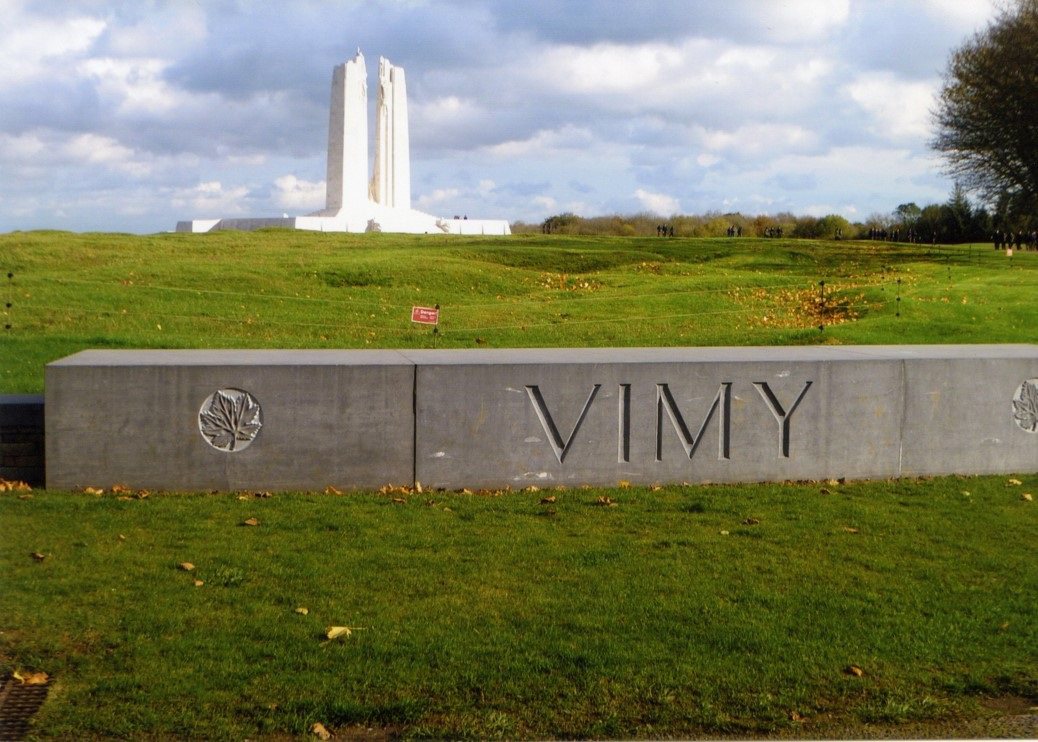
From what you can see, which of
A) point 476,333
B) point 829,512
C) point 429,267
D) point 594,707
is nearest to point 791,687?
point 594,707

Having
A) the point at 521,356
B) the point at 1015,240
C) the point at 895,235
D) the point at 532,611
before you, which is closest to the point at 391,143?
the point at 895,235

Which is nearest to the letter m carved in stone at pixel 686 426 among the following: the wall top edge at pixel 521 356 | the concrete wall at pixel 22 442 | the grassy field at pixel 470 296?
the wall top edge at pixel 521 356

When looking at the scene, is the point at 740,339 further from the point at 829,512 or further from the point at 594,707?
the point at 594,707

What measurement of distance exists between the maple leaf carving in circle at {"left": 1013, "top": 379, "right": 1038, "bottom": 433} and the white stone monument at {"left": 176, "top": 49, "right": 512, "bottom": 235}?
38.7 m

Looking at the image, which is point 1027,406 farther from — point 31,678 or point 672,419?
point 31,678

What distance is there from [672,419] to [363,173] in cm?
4114

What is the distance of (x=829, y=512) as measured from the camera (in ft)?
26.1

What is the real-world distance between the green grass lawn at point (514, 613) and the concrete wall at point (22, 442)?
0.49 metres

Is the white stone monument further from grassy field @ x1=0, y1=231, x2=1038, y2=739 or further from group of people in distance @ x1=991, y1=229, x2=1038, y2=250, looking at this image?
grassy field @ x1=0, y1=231, x2=1038, y2=739

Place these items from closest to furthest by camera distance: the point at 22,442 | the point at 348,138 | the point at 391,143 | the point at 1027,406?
the point at 22,442 < the point at 1027,406 < the point at 348,138 < the point at 391,143

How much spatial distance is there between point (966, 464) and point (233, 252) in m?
25.8

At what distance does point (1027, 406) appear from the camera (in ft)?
31.9

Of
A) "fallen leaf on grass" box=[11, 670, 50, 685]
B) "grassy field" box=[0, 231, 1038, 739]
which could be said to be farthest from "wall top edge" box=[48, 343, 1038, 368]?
"fallen leaf on grass" box=[11, 670, 50, 685]

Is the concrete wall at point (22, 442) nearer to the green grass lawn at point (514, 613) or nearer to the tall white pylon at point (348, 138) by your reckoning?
the green grass lawn at point (514, 613)
